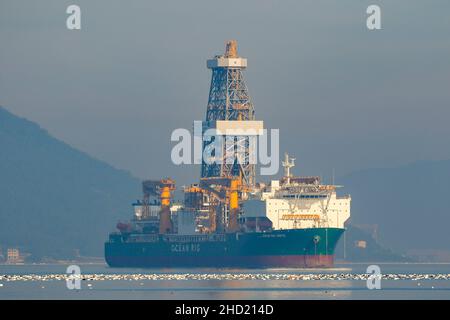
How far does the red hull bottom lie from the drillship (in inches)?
4.1

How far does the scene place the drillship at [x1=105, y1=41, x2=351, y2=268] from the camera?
178m

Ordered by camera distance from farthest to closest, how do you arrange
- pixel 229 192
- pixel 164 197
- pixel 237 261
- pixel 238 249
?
pixel 164 197 < pixel 229 192 < pixel 238 249 < pixel 237 261

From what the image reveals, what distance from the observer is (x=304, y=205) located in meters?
182

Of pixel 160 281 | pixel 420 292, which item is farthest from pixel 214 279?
pixel 420 292

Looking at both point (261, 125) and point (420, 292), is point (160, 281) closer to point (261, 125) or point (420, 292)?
point (420, 292)

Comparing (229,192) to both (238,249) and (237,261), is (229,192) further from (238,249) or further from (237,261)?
(237,261)

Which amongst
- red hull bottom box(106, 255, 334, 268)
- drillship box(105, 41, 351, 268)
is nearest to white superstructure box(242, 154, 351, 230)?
drillship box(105, 41, 351, 268)

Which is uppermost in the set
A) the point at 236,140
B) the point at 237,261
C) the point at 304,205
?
the point at 236,140

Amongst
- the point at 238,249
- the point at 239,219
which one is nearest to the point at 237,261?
the point at 238,249

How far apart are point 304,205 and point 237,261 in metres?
9.48

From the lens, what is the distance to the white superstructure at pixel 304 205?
18112 centimetres

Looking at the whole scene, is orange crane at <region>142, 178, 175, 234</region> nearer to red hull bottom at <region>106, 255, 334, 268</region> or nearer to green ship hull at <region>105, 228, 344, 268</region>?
green ship hull at <region>105, 228, 344, 268</region>

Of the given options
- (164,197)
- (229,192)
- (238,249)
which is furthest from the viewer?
(164,197)
